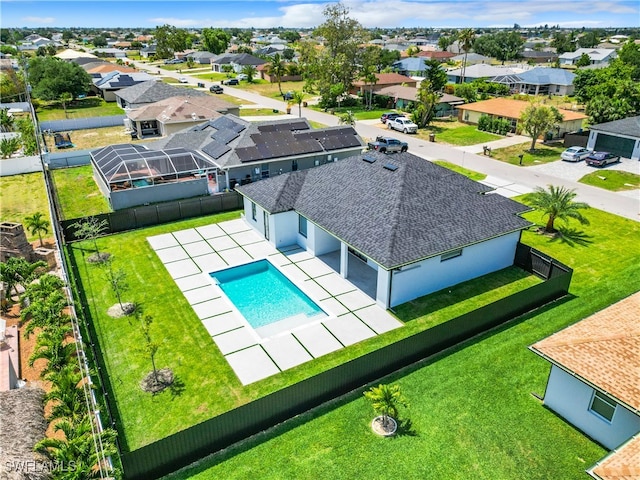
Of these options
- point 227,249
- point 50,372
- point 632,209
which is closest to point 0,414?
point 50,372

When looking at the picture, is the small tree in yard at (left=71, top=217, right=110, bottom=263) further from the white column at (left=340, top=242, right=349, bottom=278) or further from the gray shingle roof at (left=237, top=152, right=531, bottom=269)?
the white column at (left=340, top=242, right=349, bottom=278)

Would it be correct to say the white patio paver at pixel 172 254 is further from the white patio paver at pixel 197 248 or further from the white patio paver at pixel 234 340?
the white patio paver at pixel 234 340

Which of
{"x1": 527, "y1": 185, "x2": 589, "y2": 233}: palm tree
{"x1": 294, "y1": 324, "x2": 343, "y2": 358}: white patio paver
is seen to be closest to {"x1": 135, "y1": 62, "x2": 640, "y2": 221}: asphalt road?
{"x1": 527, "y1": 185, "x2": 589, "y2": 233}: palm tree

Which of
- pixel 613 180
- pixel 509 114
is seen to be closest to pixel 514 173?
pixel 613 180

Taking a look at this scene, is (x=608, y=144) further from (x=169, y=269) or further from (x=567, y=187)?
(x=169, y=269)

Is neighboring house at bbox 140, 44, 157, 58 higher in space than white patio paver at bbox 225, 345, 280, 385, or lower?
higher

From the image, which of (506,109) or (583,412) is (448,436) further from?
(506,109)
